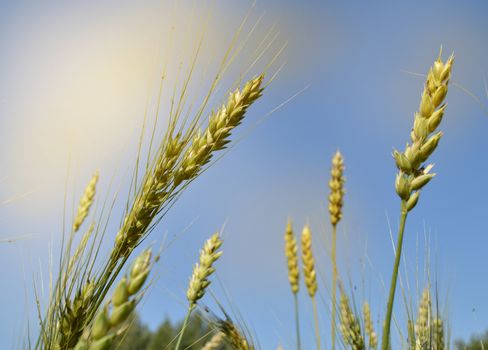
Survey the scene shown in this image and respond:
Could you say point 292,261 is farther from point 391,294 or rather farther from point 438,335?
point 391,294

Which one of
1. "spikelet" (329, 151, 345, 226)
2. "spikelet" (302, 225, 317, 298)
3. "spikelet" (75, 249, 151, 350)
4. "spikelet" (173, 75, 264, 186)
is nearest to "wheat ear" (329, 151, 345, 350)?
"spikelet" (329, 151, 345, 226)

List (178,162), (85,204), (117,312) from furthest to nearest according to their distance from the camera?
(85,204) < (178,162) < (117,312)

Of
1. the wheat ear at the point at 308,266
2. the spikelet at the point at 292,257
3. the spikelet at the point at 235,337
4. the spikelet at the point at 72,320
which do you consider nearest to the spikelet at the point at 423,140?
the spikelet at the point at 72,320

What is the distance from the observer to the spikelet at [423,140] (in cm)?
127

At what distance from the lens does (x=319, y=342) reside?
9.25 feet

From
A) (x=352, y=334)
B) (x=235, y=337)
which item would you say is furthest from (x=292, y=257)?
(x=352, y=334)

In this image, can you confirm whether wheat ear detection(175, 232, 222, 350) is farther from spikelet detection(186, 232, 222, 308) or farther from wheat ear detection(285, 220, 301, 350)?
wheat ear detection(285, 220, 301, 350)

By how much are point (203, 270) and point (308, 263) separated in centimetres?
160

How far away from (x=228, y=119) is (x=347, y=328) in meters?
1.23

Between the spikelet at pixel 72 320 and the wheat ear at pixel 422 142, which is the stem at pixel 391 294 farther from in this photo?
the spikelet at pixel 72 320

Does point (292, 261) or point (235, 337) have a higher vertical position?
point (292, 261)

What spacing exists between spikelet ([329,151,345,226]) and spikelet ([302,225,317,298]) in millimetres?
456

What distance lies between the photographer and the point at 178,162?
1.64m

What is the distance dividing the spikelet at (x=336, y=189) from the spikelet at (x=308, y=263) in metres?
0.46
